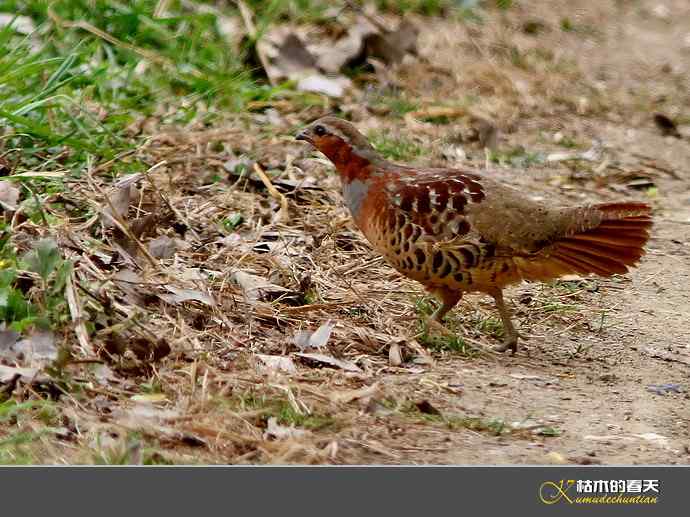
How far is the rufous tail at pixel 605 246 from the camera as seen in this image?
491cm

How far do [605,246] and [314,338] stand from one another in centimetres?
124

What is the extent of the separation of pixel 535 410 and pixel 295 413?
0.97 meters

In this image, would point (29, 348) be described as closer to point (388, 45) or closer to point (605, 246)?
point (605, 246)

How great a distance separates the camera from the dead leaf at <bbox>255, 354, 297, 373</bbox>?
182 inches

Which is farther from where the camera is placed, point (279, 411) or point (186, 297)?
point (186, 297)

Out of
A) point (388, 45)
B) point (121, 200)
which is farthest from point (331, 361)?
point (388, 45)

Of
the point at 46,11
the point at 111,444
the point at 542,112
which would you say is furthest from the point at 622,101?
the point at 111,444

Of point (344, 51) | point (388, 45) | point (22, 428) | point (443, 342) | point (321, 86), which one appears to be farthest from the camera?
point (388, 45)

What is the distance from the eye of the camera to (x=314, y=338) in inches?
193

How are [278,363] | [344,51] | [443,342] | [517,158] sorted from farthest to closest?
[344,51]
[517,158]
[443,342]
[278,363]

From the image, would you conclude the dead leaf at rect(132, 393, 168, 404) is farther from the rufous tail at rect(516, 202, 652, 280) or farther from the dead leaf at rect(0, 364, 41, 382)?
the rufous tail at rect(516, 202, 652, 280)

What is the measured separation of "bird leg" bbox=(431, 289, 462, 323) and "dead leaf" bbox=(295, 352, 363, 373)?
642 mm

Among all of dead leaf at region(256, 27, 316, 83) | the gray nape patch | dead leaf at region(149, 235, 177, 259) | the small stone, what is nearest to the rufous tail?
the gray nape patch

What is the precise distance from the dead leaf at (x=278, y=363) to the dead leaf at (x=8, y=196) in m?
1.31
